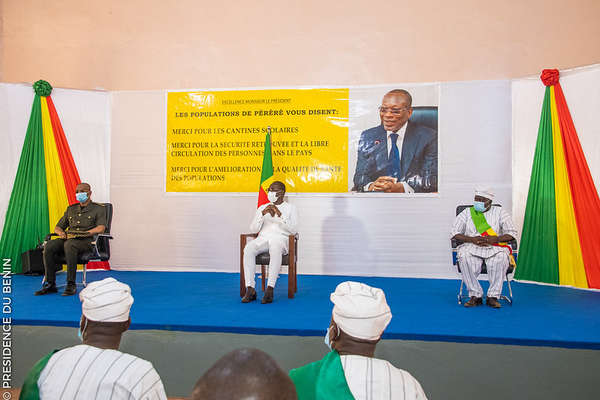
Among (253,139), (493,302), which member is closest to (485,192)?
(493,302)

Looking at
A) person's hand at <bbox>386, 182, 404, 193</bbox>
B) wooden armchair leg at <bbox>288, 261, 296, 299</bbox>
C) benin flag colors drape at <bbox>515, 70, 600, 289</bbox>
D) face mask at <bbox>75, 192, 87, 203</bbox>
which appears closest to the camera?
wooden armchair leg at <bbox>288, 261, 296, 299</bbox>

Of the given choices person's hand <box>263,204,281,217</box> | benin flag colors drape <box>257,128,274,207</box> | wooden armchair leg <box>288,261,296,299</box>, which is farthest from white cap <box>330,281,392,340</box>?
benin flag colors drape <box>257,128,274,207</box>

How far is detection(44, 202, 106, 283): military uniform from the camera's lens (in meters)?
4.26

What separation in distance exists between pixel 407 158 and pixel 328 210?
115cm

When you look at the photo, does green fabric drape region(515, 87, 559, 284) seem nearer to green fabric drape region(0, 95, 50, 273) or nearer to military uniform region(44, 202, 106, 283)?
military uniform region(44, 202, 106, 283)

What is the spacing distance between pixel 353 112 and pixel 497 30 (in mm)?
1987

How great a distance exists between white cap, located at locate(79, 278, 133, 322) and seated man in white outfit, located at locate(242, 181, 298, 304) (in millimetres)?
2405

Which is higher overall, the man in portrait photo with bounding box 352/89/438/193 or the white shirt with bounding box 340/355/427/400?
the man in portrait photo with bounding box 352/89/438/193

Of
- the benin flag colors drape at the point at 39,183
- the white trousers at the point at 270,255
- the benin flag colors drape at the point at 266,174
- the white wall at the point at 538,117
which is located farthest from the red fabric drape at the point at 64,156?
the white wall at the point at 538,117

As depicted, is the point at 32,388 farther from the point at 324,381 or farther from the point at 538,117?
the point at 538,117

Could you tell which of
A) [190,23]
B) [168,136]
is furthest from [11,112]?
[190,23]

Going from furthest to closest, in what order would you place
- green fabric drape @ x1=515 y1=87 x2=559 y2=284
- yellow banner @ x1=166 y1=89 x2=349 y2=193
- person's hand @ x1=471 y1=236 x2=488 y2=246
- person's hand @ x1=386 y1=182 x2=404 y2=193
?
yellow banner @ x1=166 y1=89 x2=349 y2=193 < person's hand @ x1=386 y1=182 x2=404 y2=193 < green fabric drape @ x1=515 y1=87 x2=559 y2=284 < person's hand @ x1=471 y1=236 x2=488 y2=246

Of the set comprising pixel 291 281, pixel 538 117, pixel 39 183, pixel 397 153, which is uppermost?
pixel 538 117

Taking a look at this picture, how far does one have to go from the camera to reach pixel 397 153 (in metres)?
5.57
